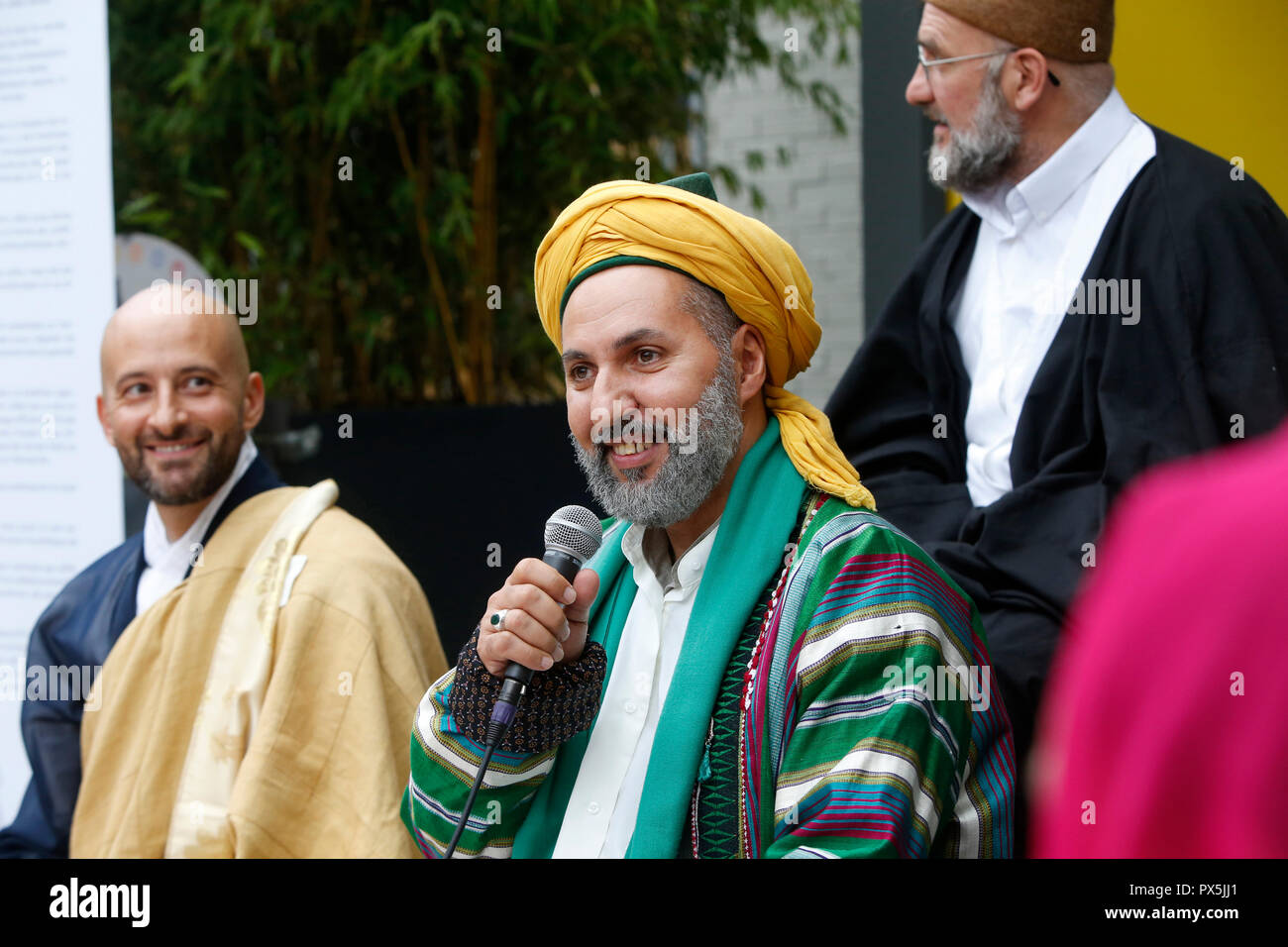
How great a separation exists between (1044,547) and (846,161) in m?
2.58

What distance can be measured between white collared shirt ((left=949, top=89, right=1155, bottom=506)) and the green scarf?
851 mm

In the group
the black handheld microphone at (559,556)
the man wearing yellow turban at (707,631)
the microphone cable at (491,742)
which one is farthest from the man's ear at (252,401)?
the microphone cable at (491,742)

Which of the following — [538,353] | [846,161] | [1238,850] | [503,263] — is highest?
[846,161]

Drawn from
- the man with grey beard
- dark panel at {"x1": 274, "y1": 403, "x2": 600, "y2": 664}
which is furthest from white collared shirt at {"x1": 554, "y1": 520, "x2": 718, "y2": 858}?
dark panel at {"x1": 274, "y1": 403, "x2": 600, "y2": 664}

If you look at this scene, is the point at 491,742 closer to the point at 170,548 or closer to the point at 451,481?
the point at 170,548

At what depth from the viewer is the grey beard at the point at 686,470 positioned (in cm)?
206

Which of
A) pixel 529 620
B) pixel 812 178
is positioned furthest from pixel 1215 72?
pixel 529 620

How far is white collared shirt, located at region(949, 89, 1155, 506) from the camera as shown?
2.75 metres

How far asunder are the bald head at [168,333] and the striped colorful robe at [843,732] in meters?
1.30

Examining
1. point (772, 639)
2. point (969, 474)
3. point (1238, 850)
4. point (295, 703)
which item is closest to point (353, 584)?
point (295, 703)

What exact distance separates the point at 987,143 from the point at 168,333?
187cm

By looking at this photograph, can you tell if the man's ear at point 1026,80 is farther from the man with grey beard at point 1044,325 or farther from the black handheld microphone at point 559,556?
the black handheld microphone at point 559,556
